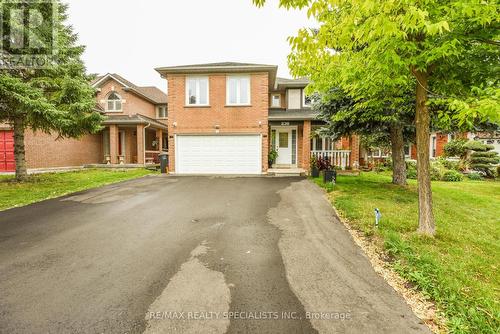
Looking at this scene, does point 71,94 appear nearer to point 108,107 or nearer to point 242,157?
point 242,157

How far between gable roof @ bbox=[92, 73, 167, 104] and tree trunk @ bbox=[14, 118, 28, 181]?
185 inches

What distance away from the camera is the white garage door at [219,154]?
15086 millimetres

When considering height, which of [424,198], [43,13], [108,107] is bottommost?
[424,198]

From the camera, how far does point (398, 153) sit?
1034 cm

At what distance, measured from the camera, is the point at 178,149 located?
1535cm

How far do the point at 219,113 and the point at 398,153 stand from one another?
9.78m

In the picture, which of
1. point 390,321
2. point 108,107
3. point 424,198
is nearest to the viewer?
point 390,321

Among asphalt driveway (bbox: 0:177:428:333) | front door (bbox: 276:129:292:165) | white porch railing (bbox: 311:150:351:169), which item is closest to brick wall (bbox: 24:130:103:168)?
asphalt driveway (bbox: 0:177:428:333)

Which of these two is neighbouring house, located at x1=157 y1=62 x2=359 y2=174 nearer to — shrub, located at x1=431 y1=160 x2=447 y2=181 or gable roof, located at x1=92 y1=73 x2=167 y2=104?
shrub, located at x1=431 y1=160 x2=447 y2=181

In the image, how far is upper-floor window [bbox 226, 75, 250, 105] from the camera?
49.4 ft

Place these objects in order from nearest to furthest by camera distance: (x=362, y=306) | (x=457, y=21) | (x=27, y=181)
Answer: (x=362, y=306)
(x=457, y=21)
(x=27, y=181)

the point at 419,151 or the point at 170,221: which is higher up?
the point at 419,151

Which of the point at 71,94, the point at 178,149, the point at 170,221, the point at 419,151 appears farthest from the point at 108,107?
the point at 419,151

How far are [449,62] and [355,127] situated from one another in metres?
5.82
